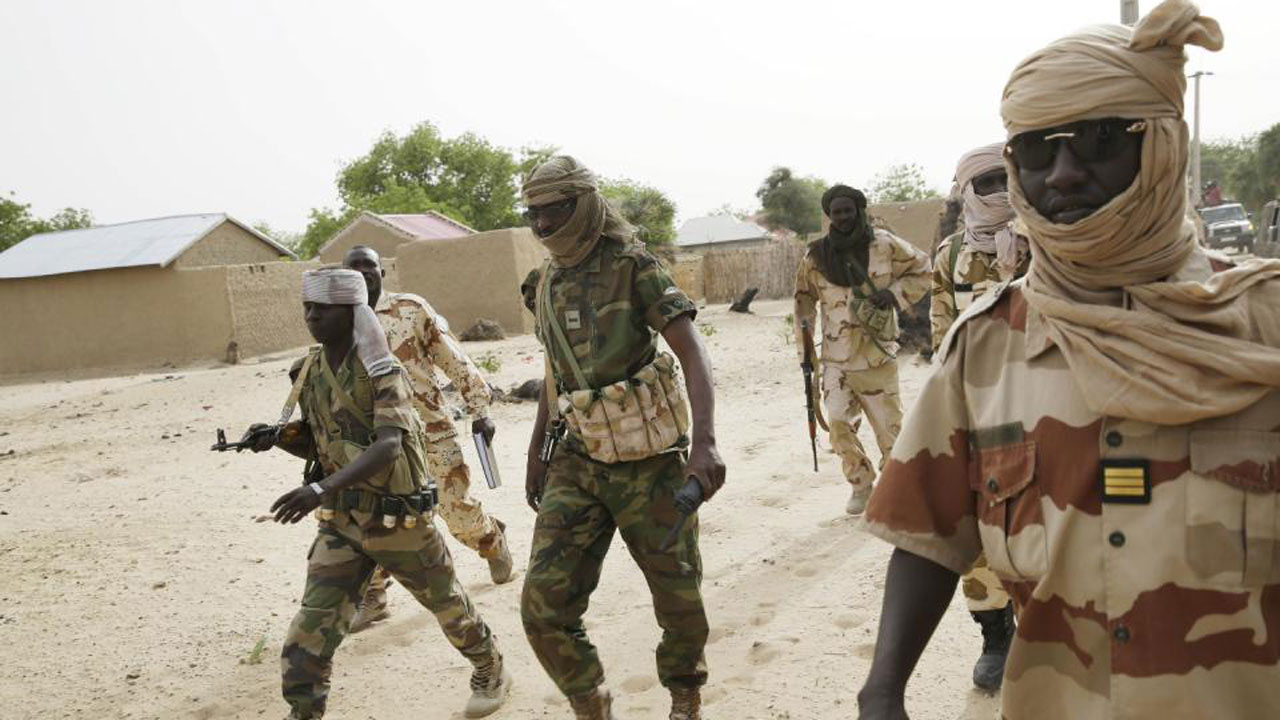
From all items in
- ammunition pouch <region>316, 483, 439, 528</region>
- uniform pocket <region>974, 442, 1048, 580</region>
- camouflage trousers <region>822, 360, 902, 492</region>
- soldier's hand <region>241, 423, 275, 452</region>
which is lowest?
camouflage trousers <region>822, 360, 902, 492</region>

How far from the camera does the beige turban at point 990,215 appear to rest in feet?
13.1

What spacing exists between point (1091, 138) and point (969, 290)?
9.71 feet

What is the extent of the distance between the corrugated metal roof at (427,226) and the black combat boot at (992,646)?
1082 inches

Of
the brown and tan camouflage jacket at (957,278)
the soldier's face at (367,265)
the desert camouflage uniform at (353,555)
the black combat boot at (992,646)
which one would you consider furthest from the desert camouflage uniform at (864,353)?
the desert camouflage uniform at (353,555)

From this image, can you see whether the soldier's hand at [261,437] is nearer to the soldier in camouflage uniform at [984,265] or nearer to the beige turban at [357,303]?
the beige turban at [357,303]

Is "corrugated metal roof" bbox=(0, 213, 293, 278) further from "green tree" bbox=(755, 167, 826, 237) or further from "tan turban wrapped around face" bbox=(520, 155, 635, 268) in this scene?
"green tree" bbox=(755, 167, 826, 237)

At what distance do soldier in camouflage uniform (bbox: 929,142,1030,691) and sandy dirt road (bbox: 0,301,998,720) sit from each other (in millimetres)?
202

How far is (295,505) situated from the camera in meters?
3.32

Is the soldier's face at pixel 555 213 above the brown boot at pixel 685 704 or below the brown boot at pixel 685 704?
above

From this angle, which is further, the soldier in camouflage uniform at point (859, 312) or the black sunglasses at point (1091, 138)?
the soldier in camouflage uniform at point (859, 312)

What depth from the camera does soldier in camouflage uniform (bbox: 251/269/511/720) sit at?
3545 mm

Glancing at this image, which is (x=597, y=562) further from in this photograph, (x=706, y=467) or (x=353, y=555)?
(x=353, y=555)

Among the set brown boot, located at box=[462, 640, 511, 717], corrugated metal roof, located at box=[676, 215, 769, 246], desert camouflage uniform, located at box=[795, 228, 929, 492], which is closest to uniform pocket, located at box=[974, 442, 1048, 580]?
brown boot, located at box=[462, 640, 511, 717]

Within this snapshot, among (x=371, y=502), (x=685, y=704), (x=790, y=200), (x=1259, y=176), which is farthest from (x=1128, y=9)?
(x=790, y=200)
